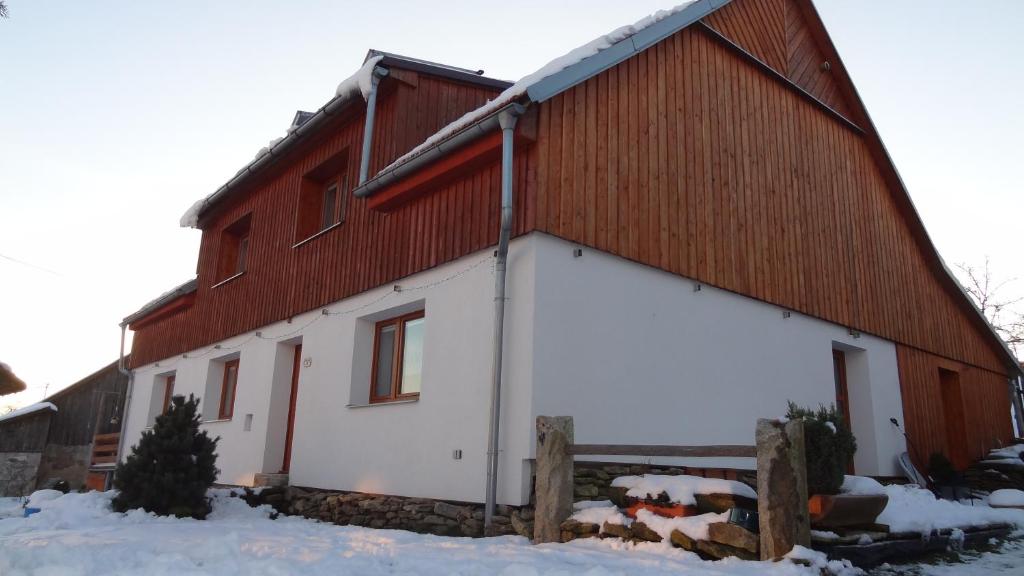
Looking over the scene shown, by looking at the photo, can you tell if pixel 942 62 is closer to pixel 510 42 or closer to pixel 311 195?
pixel 510 42

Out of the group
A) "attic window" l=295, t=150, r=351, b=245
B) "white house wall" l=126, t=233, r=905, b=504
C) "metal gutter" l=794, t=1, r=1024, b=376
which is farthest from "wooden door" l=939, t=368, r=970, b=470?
"attic window" l=295, t=150, r=351, b=245

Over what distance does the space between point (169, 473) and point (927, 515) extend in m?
8.43

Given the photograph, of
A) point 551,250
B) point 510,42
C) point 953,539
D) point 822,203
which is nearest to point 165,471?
point 551,250

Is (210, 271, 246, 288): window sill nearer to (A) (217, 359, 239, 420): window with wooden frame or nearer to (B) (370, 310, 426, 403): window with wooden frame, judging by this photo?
(A) (217, 359, 239, 420): window with wooden frame

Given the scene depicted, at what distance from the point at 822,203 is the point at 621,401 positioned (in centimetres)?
645

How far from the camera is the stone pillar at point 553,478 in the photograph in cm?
598

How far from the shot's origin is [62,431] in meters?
22.7

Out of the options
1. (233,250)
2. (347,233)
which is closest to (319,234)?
(347,233)

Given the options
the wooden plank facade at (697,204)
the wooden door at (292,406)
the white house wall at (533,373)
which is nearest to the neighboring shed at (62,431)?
the wooden plank facade at (697,204)

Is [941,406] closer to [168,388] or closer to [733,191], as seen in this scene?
[733,191]

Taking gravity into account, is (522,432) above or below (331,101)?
below

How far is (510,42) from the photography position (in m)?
10.7

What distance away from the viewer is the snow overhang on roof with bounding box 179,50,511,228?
9.80 meters

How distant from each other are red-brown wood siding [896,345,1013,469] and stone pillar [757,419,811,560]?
28.1 feet
